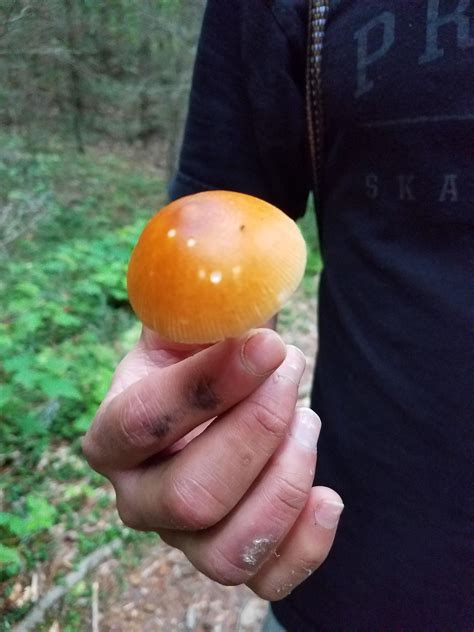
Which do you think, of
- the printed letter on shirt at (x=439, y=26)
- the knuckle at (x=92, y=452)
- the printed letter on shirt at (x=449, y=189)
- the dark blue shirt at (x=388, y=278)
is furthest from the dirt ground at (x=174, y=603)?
the printed letter on shirt at (x=439, y=26)

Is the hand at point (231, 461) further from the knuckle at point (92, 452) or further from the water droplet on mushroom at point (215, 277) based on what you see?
the water droplet on mushroom at point (215, 277)

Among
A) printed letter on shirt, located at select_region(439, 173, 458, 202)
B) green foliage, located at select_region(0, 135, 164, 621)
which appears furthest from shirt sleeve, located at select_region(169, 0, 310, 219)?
green foliage, located at select_region(0, 135, 164, 621)

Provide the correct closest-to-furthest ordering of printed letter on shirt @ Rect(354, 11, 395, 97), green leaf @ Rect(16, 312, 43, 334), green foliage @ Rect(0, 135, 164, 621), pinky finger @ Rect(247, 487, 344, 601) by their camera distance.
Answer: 1. pinky finger @ Rect(247, 487, 344, 601)
2. printed letter on shirt @ Rect(354, 11, 395, 97)
3. green foliage @ Rect(0, 135, 164, 621)
4. green leaf @ Rect(16, 312, 43, 334)

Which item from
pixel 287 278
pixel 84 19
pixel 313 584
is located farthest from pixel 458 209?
pixel 84 19

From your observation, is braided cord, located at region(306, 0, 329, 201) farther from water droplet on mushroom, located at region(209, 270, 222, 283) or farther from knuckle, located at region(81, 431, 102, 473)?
knuckle, located at region(81, 431, 102, 473)

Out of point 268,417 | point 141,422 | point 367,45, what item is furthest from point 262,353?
point 367,45

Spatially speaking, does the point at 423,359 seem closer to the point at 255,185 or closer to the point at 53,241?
the point at 255,185

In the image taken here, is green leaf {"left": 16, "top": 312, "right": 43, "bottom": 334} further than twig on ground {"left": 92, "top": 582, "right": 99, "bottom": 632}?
Yes
